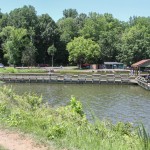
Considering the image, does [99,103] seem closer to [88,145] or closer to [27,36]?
[88,145]

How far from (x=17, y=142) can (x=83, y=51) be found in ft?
288

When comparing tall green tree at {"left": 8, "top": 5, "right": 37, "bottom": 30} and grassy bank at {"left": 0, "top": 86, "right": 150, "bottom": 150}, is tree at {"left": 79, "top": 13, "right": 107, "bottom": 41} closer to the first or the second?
tall green tree at {"left": 8, "top": 5, "right": 37, "bottom": 30}

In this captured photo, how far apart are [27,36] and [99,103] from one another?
2936 inches

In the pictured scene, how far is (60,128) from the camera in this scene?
10.3 m

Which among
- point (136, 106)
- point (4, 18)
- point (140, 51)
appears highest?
point (4, 18)

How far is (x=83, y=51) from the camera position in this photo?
9681 cm

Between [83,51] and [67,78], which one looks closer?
[67,78]

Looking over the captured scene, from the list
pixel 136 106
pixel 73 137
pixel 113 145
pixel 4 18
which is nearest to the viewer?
pixel 113 145

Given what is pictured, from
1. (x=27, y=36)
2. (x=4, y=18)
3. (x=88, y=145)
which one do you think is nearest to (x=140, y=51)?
(x=27, y=36)

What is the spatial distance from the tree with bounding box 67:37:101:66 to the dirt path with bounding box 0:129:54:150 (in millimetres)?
86223

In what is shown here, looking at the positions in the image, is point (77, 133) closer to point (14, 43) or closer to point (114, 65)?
point (14, 43)

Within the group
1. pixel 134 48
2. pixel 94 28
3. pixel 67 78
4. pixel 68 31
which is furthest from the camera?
pixel 68 31

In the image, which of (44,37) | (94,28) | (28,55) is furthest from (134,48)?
(44,37)

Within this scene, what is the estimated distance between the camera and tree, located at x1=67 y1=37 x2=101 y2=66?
96.8 m
